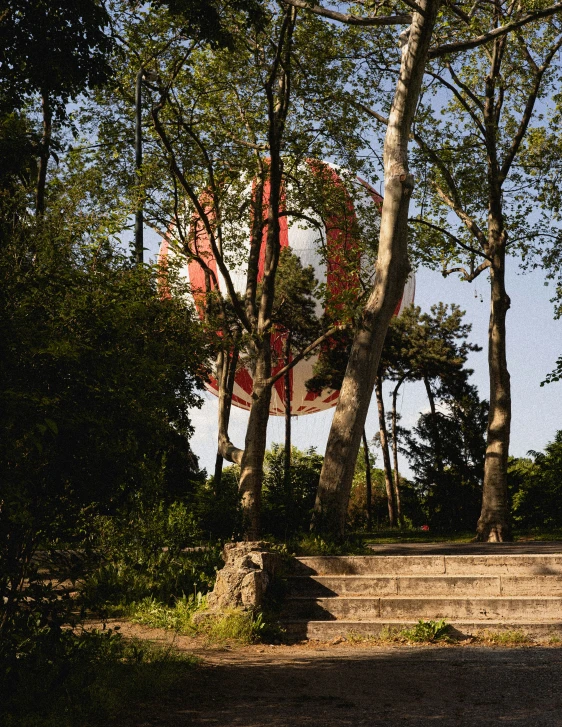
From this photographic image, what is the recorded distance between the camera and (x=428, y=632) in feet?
30.4

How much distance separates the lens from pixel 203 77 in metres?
17.9

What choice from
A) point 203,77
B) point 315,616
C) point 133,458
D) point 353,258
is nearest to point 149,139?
point 203,77

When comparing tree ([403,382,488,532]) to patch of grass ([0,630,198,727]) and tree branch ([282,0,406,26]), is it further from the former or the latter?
patch of grass ([0,630,198,727])

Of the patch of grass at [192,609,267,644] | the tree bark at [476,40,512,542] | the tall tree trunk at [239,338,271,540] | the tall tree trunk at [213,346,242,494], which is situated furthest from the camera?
the tree bark at [476,40,512,542]

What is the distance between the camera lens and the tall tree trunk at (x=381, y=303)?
13.7 meters

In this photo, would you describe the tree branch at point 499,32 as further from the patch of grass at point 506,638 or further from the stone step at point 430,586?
the patch of grass at point 506,638

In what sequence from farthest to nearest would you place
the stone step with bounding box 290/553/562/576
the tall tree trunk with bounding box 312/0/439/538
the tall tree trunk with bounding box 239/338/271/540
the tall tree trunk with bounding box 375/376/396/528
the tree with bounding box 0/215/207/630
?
the tall tree trunk with bounding box 375/376/396/528, the tall tree trunk with bounding box 239/338/271/540, the tall tree trunk with bounding box 312/0/439/538, the stone step with bounding box 290/553/562/576, the tree with bounding box 0/215/207/630

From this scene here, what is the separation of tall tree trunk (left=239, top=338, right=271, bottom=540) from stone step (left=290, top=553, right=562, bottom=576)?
3611 mm

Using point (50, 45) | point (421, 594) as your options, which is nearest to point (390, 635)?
point (421, 594)

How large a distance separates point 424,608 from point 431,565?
126 cm

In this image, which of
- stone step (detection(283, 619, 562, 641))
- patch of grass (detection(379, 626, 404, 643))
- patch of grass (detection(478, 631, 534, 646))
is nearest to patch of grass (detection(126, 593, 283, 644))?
stone step (detection(283, 619, 562, 641))

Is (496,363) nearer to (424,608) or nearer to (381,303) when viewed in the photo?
(381,303)

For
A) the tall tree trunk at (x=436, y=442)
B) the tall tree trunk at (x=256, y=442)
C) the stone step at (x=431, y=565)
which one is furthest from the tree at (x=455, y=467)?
the stone step at (x=431, y=565)

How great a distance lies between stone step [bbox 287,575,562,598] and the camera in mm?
10281
